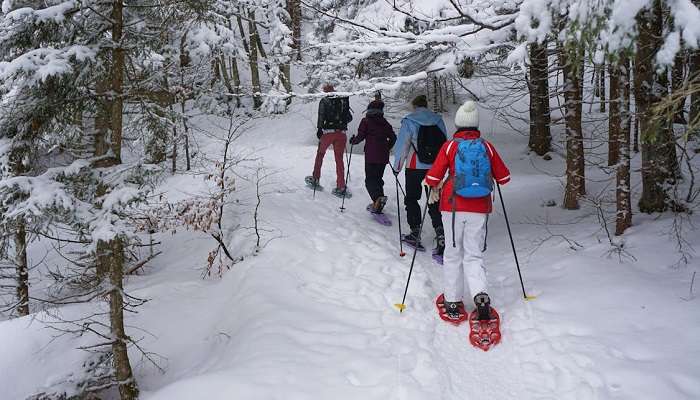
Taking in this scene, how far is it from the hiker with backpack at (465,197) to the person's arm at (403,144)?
1.77m

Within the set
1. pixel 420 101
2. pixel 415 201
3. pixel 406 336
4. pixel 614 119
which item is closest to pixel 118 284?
pixel 406 336

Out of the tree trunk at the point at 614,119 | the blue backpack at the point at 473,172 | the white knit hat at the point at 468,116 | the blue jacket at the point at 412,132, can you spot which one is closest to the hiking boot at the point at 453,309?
the blue backpack at the point at 473,172

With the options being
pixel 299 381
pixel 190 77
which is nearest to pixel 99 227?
pixel 299 381

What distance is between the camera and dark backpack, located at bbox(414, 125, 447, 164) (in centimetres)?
659

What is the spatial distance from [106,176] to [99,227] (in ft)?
1.92

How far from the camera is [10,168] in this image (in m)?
4.73

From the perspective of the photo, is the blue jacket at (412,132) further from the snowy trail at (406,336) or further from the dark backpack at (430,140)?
the snowy trail at (406,336)

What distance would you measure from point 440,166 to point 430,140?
1.80 m

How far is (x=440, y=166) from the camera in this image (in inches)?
192

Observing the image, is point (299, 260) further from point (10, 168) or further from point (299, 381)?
point (10, 168)

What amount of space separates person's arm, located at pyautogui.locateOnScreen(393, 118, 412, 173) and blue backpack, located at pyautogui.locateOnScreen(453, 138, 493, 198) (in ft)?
6.40

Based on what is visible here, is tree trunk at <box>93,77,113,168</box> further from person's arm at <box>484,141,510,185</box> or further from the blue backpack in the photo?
person's arm at <box>484,141,510,185</box>

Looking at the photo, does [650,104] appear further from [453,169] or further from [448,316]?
[448,316]

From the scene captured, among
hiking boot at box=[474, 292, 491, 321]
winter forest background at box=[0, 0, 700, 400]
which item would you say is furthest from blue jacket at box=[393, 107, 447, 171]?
hiking boot at box=[474, 292, 491, 321]
